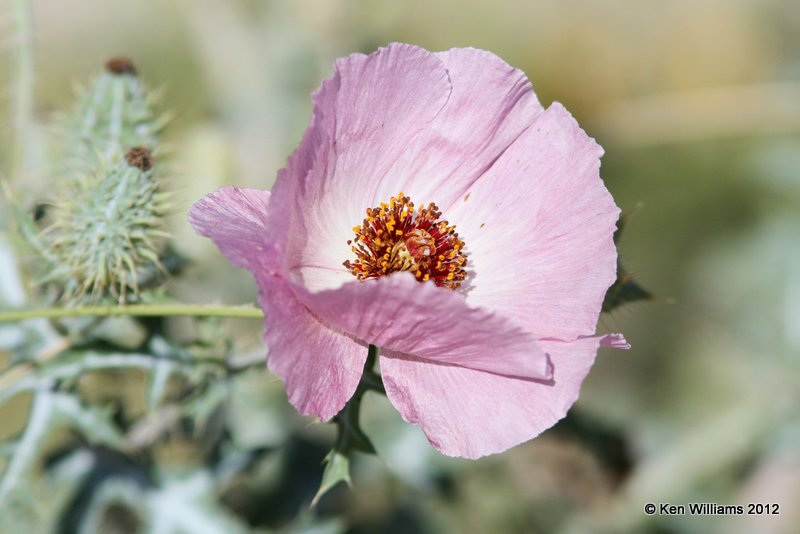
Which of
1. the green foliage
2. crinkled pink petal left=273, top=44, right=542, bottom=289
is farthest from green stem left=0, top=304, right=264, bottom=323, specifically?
the green foliage

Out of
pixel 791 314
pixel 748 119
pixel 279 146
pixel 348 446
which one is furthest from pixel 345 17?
pixel 348 446

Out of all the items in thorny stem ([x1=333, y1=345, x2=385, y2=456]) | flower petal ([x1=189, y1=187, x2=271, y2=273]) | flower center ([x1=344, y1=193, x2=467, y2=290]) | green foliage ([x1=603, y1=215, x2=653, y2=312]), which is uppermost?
flower petal ([x1=189, y1=187, x2=271, y2=273])

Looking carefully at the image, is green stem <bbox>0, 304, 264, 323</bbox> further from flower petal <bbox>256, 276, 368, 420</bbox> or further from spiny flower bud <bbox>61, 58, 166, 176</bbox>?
spiny flower bud <bbox>61, 58, 166, 176</bbox>

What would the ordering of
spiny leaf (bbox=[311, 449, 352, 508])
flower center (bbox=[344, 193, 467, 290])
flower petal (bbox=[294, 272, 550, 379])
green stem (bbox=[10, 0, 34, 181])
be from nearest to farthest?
flower petal (bbox=[294, 272, 550, 379])
spiny leaf (bbox=[311, 449, 352, 508])
flower center (bbox=[344, 193, 467, 290])
green stem (bbox=[10, 0, 34, 181])

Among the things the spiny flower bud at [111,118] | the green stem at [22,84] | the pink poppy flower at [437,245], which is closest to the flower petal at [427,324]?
the pink poppy flower at [437,245]

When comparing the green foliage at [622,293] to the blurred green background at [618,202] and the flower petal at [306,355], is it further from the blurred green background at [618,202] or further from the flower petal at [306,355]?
the flower petal at [306,355]

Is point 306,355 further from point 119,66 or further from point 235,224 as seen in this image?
point 119,66

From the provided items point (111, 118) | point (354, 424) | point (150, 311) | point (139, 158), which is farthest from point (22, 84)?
point (354, 424)
